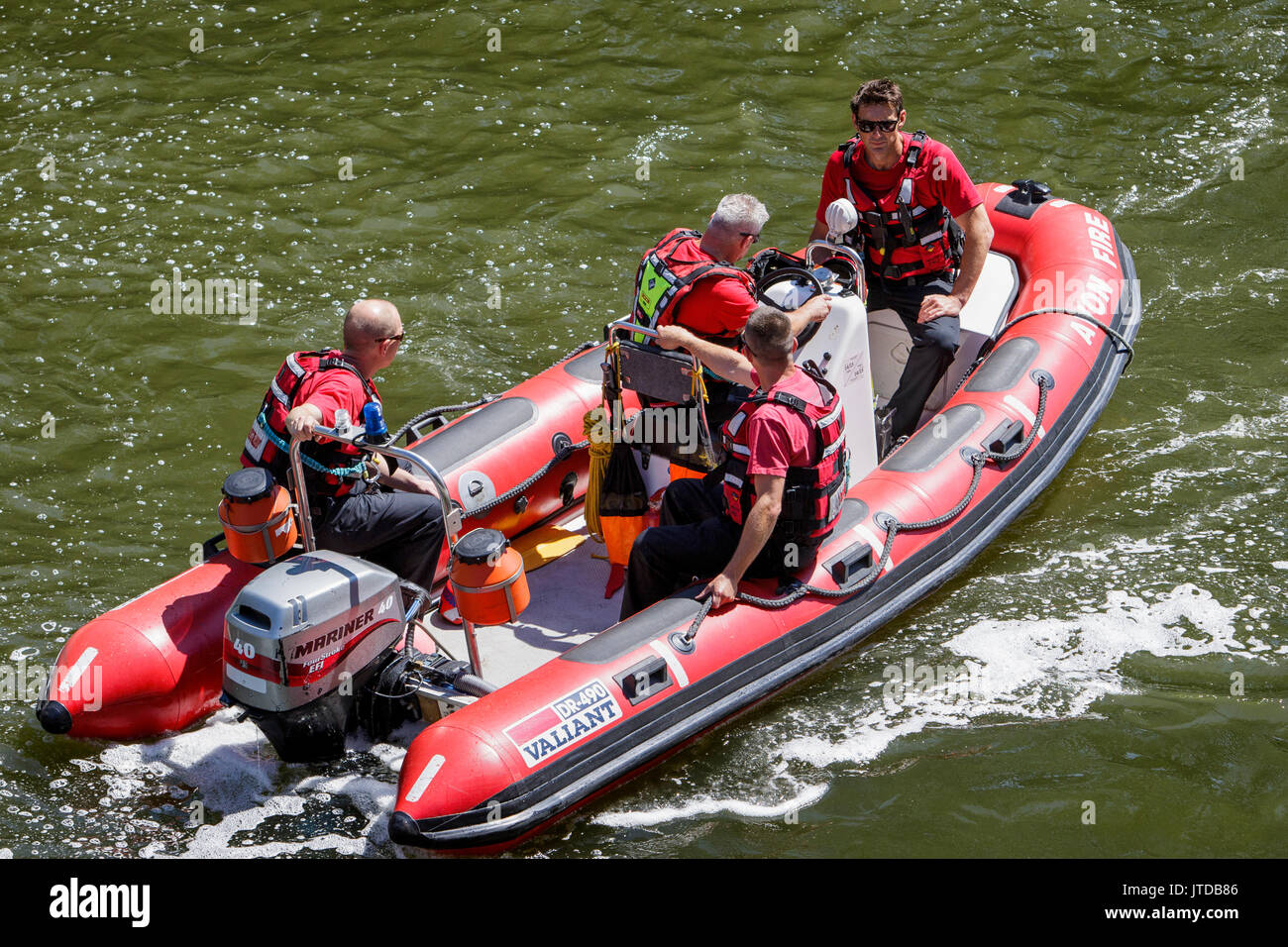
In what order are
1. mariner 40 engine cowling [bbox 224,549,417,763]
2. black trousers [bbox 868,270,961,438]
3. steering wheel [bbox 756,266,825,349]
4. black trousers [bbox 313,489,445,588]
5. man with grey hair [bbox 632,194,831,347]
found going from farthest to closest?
black trousers [bbox 868,270,961,438], steering wheel [bbox 756,266,825,349], man with grey hair [bbox 632,194,831,347], black trousers [bbox 313,489,445,588], mariner 40 engine cowling [bbox 224,549,417,763]

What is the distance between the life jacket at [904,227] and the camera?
5.59 meters

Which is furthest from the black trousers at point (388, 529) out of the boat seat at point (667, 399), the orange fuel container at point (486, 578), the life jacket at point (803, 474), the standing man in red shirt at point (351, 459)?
the life jacket at point (803, 474)

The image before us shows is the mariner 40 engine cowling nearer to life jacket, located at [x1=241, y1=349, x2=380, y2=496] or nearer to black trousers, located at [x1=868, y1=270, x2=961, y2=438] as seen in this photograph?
life jacket, located at [x1=241, y1=349, x2=380, y2=496]

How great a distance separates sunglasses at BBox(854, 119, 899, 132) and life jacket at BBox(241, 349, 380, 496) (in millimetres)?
2220

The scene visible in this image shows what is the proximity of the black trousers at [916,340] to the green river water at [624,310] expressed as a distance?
629 mm

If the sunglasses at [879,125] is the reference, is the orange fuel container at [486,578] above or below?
below

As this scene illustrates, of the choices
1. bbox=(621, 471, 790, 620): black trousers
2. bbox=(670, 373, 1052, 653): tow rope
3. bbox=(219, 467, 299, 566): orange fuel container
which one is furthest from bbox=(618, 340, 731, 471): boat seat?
bbox=(219, 467, 299, 566): orange fuel container

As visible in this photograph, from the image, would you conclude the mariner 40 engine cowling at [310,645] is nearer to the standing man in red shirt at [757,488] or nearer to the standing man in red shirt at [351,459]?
the standing man in red shirt at [351,459]

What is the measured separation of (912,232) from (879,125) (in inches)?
19.1

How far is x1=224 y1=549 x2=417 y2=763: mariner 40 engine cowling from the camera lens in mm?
3963

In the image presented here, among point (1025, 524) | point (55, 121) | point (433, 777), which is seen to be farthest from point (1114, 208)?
point (55, 121)

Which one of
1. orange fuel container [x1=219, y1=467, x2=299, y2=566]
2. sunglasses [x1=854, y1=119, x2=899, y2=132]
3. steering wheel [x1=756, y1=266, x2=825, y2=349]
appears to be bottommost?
orange fuel container [x1=219, y1=467, x2=299, y2=566]
